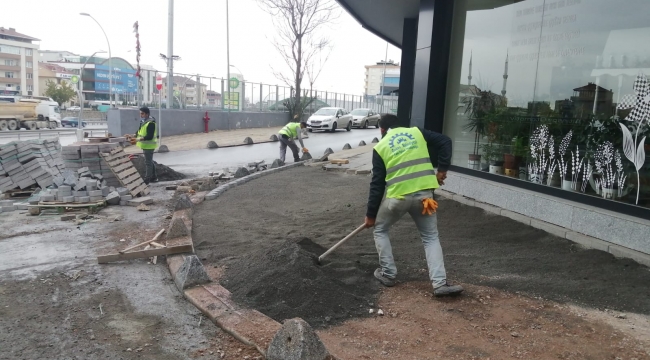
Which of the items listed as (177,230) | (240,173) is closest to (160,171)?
(240,173)

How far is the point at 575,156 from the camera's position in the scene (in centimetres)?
619

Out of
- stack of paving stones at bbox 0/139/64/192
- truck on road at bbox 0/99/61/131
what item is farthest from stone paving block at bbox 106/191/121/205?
truck on road at bbox 0/99/61/131

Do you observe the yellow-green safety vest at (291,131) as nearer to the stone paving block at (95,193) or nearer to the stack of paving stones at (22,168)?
the stack of paving stones at (22,168)

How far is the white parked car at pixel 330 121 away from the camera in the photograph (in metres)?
28.9

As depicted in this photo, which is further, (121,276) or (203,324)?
(121,276)

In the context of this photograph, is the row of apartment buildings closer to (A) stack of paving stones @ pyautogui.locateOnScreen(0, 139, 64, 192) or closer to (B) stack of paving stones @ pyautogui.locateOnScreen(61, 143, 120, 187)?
(A) stack of paving stones @ pyautogui.locateOnScreen(0, 139, 64, 192)

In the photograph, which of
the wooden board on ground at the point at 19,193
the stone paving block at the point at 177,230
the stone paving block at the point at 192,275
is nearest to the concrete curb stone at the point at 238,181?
the stone paving block at the point at 177,230

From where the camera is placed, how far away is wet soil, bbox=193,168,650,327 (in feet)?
14.2

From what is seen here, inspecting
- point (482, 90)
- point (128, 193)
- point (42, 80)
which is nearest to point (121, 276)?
point (128, 193)

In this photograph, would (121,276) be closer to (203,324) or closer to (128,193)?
(203,324)

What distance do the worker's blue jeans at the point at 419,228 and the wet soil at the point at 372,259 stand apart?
321mm

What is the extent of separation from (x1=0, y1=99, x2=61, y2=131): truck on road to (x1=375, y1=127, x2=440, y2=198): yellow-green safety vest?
36.8 m

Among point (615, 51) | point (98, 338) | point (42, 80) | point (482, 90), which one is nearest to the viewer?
point (98, 338)

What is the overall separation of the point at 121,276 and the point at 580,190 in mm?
5506
